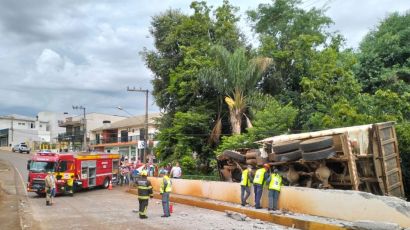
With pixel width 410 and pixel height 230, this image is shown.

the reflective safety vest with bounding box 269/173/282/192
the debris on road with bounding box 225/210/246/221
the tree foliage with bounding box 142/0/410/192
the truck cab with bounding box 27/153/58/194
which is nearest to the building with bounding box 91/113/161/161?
the tree foliage with bounding box 142/0/410/192

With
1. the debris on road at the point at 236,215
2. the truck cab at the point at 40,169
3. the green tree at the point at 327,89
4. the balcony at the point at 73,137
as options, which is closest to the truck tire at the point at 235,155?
the green tree at the point at 327,89

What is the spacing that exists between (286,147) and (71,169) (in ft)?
55.7

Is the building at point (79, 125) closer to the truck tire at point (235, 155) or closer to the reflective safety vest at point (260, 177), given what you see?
the truck tire at point (235, 155)

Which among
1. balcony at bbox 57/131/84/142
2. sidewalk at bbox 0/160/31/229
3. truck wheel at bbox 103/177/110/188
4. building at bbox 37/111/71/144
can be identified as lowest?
sidewalk at bbox 0/160/31/229

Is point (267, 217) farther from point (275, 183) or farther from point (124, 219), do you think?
point (124, 219)

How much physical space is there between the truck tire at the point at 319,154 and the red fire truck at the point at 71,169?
1763 centimetres

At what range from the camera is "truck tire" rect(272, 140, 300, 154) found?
16.6m

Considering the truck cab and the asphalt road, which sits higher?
the truck cab

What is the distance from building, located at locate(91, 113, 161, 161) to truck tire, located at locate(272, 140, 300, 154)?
151ft

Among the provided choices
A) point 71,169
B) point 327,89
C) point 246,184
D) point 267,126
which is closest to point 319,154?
point 246,184

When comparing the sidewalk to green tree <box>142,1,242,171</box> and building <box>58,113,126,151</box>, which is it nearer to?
green tree <box>142,1,242,171</box>

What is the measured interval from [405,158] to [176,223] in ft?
28.0

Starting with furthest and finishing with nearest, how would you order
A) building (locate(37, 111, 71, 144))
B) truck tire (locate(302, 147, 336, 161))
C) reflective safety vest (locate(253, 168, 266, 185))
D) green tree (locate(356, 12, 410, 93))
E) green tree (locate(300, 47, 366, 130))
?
building (locate(37, 111, 71, 144)), green tree (locate(356, 12, 410, 93)), green tree (locate(300, 47, 366, 130)), reflective safety vest (locate(253, 168, 266, 185)), truck tire (locate(302, 147, 336, 161))

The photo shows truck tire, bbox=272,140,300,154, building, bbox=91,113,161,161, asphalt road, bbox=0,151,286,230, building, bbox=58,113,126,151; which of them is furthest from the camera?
building, bbox=58,113,126,151
